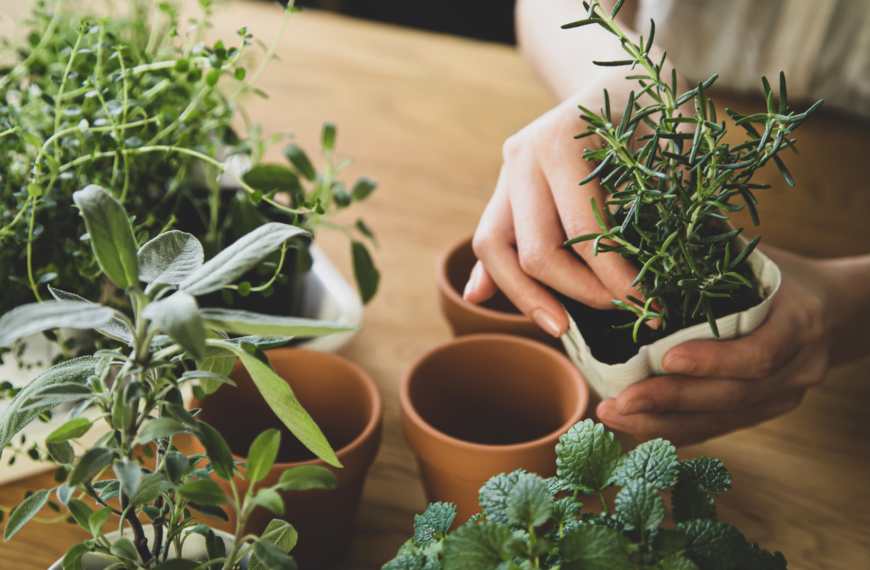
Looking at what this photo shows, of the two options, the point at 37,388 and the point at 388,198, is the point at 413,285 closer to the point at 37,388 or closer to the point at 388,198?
the point at 388,198

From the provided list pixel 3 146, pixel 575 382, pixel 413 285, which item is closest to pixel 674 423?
pixel 575 382

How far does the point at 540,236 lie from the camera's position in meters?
0.60

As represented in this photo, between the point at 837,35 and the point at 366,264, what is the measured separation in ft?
3.53

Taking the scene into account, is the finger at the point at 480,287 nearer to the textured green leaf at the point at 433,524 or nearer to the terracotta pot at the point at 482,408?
the terracotta pot at the point at 482,408

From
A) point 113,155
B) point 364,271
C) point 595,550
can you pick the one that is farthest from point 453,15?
point 595,550

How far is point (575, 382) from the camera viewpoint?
573 mm

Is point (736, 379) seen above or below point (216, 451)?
below

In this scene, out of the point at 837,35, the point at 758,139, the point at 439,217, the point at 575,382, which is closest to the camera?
the point at 758,139

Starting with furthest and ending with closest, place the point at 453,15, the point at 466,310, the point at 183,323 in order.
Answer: the point at 453,15
the point at 466,310
the point at 183,323

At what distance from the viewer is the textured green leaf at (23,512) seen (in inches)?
14.3

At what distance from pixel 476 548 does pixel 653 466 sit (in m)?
0.10

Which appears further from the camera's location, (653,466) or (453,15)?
(453,15)

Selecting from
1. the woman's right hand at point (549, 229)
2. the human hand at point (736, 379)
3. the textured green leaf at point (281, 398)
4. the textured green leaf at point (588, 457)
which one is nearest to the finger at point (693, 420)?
the human hand at point (736, 379)

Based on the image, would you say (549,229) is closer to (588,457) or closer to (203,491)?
(588,457)
